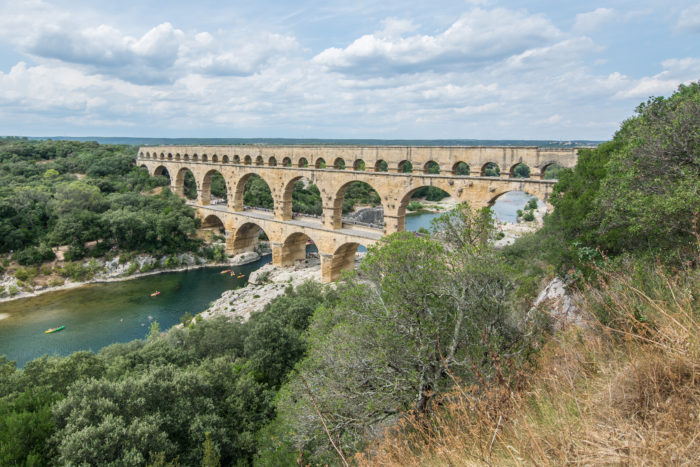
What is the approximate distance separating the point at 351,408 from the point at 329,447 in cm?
75

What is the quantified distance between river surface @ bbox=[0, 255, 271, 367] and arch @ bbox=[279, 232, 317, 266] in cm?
275

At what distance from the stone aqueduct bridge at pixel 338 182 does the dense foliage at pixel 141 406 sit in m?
9.28

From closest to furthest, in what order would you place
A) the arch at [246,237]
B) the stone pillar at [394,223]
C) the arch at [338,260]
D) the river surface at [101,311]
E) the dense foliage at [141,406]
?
the dense foliage at [141,406]
the river surface at [101,311]
the stone pillar at [394,223]
the arch at [338,260]
the arch at [246,237]

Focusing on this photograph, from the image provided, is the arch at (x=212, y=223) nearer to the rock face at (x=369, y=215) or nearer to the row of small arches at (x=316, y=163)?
the row of small arches at (x=316, y=163)

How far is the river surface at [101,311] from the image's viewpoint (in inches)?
592

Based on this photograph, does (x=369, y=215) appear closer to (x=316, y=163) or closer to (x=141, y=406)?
(x=316, y=163)

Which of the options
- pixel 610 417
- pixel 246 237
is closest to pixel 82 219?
pixel 246 237

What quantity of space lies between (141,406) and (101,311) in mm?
14210

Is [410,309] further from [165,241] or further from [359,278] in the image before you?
[165,241]

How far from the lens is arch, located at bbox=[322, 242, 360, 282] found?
19.8 metres

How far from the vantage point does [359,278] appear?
264 inches

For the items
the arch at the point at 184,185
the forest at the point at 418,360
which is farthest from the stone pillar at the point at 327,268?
the arch at the point at 184,185

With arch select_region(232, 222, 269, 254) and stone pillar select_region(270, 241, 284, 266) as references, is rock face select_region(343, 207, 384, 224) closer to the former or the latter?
arch select_region(232, 222, 269, 254)

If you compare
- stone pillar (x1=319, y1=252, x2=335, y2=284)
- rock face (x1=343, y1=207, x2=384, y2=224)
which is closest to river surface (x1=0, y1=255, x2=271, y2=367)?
stone pillar (x1=319, y1=252, x2=335, y2=284)
